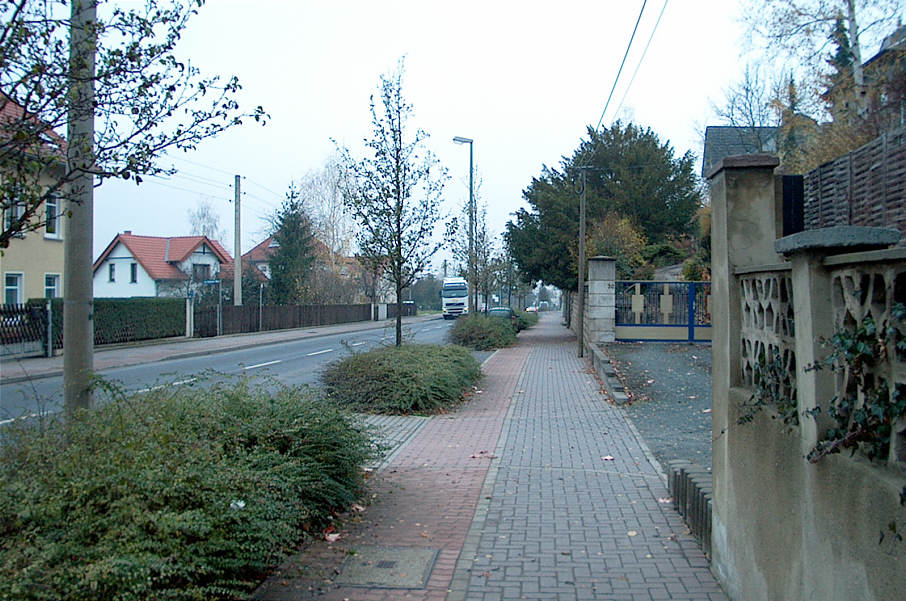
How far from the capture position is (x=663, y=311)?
867 inches

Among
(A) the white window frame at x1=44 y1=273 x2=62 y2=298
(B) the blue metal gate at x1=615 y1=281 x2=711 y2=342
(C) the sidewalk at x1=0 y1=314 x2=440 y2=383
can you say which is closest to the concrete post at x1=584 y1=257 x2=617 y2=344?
(B) the blue metal gate at x1=615 y1=281 x2=711 y2=342

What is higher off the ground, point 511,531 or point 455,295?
point 455,295

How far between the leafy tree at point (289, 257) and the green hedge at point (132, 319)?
757 inches

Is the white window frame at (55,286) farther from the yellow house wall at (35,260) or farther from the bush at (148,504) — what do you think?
the bush at (148,504)

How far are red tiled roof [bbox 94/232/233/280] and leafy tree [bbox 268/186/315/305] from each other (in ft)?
23.3

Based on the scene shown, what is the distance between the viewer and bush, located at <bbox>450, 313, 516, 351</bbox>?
87.4 feet

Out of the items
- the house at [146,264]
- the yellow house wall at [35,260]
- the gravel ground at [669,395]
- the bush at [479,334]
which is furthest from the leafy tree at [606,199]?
the house at [146,264]

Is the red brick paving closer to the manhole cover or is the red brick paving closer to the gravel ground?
the manhole cover

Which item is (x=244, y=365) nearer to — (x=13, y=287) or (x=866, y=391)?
(x=866, y=391)

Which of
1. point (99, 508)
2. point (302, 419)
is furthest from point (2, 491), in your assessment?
point (302, 419)

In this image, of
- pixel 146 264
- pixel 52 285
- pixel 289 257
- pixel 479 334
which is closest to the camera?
pixel 479 334

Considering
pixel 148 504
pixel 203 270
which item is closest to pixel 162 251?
pixel 203 270

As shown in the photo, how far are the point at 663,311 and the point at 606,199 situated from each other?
12774 millimetres

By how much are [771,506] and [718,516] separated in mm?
1179
